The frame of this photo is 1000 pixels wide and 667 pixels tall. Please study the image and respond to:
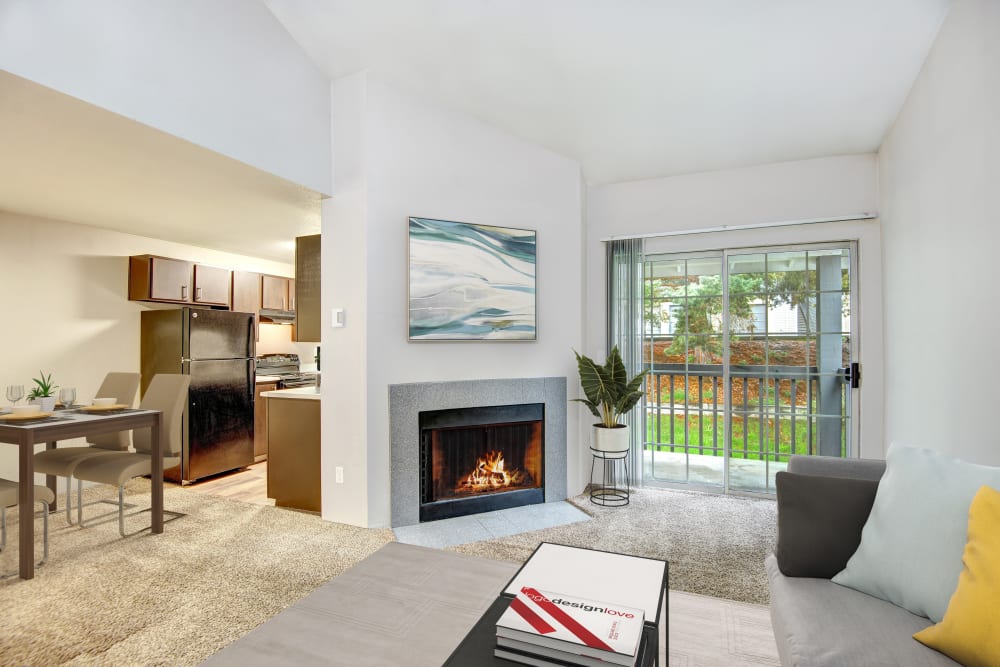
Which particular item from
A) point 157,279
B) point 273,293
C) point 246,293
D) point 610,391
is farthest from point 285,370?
point 610,391

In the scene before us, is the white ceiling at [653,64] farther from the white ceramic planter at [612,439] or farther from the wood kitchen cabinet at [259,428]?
the wood kitchen cabinet at [259,428]

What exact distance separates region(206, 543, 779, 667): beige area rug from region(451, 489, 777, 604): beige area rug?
0.35 meters

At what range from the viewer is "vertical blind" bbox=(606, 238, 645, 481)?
4.30 meters

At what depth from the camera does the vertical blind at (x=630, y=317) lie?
169 inches

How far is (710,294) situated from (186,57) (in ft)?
12.7

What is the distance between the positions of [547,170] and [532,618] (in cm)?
346

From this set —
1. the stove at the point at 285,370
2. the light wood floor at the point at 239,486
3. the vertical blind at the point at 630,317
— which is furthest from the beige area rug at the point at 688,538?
the stove at the point at 285,370

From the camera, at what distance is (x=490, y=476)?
151 inches

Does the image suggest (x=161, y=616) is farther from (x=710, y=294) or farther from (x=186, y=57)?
(x=710, y=294)

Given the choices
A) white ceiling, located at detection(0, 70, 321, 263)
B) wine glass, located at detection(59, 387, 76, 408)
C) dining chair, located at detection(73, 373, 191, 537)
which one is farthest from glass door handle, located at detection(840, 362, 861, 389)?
wine glass, located at detection(59, 387, 76, 408)

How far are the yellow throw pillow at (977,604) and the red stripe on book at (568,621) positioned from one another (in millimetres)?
863

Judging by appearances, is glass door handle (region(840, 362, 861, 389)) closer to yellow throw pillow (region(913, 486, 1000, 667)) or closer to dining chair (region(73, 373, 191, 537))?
yellow throw pillow (region(913, 486, 1000, 667))

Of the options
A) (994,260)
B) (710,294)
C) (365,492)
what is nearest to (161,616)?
(365,492)

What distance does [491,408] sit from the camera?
376 cm
